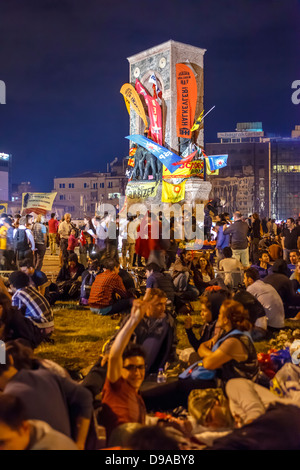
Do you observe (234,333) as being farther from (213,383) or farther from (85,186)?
(85,186)

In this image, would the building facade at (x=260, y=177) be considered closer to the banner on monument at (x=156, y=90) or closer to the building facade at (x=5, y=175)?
the building facade at (x=5, y=175)

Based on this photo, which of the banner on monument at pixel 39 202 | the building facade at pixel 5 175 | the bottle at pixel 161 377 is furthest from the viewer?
the building facade at pixel 5 175

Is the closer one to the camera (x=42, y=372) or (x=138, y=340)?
(x=42, y=372)

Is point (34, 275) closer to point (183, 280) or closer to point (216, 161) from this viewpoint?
point (183, 280)

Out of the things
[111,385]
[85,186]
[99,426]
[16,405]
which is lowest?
[99,426]

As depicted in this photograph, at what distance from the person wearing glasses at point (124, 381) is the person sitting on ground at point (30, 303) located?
103 inches

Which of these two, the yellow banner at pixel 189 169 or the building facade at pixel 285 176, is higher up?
the building facade at pixel 285 176

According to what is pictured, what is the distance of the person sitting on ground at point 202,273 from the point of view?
1081 centimetres

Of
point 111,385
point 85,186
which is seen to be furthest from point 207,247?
point 85,186

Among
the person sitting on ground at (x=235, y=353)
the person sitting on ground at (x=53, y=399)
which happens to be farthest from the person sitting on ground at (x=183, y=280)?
the person sitting on ground at (x=53, y=399)

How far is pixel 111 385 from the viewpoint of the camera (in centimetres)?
390

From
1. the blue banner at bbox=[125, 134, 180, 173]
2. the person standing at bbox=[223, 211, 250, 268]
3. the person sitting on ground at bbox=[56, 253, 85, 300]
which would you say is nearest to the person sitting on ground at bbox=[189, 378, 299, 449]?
the person sitting on ground at bbox=[56, 253, 85, 300]
